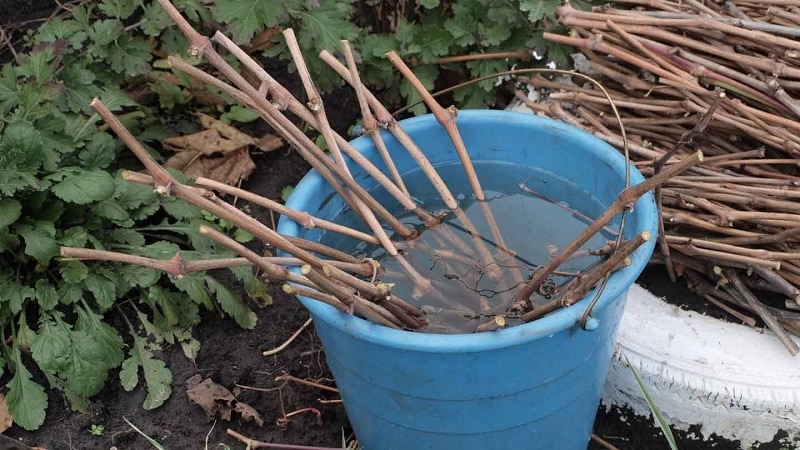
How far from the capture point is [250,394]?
2.29 meters

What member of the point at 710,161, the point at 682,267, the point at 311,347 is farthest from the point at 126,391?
the point at 710,161

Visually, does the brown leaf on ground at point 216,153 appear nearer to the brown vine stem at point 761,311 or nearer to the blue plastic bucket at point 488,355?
the blue plastic bucket at point 488,355

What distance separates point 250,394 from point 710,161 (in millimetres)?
1366

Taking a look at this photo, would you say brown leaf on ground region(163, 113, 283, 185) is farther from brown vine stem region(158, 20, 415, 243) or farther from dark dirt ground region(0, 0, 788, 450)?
brown vine stem region(158, 20, 415, 243)

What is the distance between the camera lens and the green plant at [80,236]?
220 cm

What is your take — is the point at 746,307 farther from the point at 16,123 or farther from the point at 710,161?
the point at 16,123

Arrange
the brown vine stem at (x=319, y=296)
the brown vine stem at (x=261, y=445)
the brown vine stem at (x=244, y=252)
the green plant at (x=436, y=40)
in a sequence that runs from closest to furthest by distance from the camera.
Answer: the brown vine stem at (x=244, y=252) < the brown vine stem at (x=319, y=296) < the brown vine stem at (x=261, y=445) < the green plant at (x=436, y=40)

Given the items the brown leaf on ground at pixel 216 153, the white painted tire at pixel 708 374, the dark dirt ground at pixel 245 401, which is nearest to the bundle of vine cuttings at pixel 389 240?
the white painted tire at pixel 708 374

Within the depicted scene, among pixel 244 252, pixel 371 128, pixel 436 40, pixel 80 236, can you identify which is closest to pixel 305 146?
pixel 371 128

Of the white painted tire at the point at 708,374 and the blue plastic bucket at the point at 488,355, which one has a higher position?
the blue plastic bucket at the point at 488,355

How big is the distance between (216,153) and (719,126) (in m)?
1.57

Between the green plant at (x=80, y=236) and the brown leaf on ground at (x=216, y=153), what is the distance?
0.69 feet

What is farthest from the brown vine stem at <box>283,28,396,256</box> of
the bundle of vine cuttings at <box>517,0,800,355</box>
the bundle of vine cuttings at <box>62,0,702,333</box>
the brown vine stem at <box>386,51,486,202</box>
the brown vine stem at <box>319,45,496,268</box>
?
the bundle of vine cuttings at <box>517,0,800,355</box>

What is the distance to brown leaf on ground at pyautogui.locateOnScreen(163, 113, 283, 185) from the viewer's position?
2.73 metres
